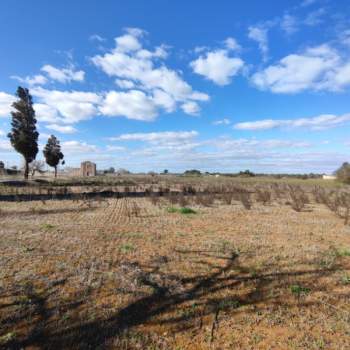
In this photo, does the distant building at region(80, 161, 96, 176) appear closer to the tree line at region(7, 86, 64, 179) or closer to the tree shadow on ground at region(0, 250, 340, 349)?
the tree line at region(7, 86, 64, 179)

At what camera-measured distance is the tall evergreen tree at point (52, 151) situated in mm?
40766

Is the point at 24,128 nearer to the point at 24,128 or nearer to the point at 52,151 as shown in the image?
the point at 24,128

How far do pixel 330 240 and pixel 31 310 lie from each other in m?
6.95

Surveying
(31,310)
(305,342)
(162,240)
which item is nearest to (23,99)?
(162,240)

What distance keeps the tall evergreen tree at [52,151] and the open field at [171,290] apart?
122 ft

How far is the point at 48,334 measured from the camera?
263cm

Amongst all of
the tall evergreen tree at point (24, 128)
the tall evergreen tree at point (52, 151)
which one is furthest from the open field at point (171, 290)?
the tall evergreen tree at point (52, 151)

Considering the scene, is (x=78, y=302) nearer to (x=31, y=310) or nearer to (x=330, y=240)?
(x=31, y=310)

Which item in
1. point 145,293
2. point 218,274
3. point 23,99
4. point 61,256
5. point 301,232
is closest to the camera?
A: point 145,293

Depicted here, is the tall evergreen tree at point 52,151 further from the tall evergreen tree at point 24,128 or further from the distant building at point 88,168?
the distant building at point 88,168

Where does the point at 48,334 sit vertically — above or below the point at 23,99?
below

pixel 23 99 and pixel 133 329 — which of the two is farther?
pixel 23 99

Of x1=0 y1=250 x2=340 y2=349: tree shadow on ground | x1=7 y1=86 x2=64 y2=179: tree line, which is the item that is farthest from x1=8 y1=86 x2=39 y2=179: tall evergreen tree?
x1=0 y1=250 x2=340 y2=349: tree shadow on ground

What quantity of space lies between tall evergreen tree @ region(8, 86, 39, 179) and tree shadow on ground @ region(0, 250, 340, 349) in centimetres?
2818
